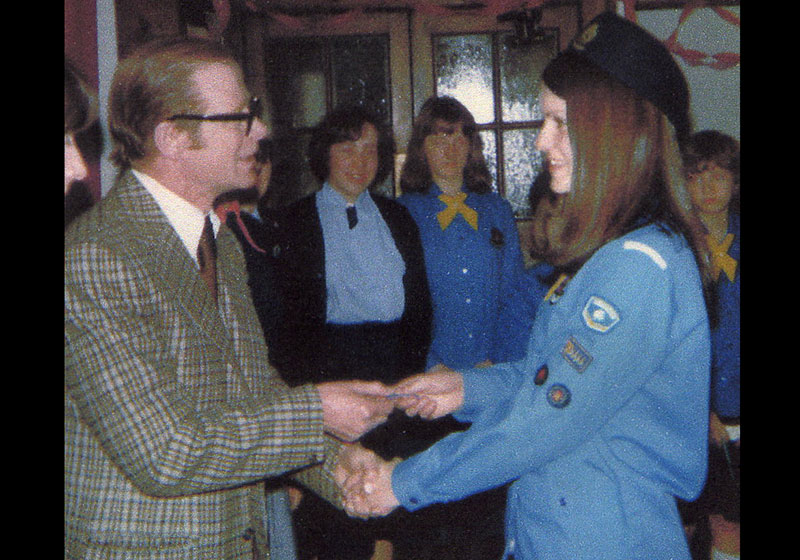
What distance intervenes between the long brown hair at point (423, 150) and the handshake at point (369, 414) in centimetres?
148

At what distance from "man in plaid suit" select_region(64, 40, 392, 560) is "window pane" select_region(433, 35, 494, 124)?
224 cm

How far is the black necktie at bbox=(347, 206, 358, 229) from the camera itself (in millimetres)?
2785

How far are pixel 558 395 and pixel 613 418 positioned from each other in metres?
0.11

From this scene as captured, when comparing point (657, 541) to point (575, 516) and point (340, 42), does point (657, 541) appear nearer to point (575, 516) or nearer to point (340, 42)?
point (575, 516)

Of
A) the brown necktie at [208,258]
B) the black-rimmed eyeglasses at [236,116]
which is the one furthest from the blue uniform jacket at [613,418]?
the black-rimmed eyeglasses at [236,116]

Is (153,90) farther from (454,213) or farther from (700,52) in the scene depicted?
(700,52)

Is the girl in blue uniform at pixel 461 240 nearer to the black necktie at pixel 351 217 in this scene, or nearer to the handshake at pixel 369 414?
the black necktie at pixel 351 217

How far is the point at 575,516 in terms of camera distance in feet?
3.44

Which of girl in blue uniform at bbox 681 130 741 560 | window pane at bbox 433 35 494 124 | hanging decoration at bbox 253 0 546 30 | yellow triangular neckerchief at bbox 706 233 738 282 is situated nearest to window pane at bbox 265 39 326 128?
hanging decoration at bbox 253 0 546 30

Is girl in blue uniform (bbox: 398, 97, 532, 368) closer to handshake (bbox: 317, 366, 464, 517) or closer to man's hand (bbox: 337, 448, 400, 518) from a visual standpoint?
handshake (bbox: 317, 366, 464, 517)
